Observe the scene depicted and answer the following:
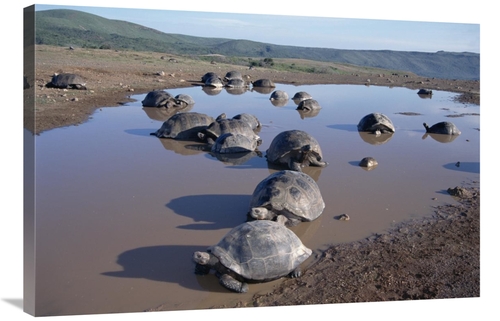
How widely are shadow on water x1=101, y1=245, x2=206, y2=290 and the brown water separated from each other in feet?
0.05

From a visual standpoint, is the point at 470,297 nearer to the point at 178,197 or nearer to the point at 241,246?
the point at 241,246

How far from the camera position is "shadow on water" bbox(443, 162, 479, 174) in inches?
494

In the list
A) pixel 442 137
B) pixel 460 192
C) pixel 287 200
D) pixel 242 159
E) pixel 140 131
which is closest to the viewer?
pixel 287 200

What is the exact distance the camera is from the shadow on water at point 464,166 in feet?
41.1

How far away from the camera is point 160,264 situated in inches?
273

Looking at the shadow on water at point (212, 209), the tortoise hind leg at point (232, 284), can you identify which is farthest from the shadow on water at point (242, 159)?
the tortoise hind leg at point (232, 284)

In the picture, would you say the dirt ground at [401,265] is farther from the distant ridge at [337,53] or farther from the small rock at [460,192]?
the distant ridge at [337,53]

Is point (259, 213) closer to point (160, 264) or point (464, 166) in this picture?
point (160, 264)

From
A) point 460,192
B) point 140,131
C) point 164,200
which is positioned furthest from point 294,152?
point 140,131

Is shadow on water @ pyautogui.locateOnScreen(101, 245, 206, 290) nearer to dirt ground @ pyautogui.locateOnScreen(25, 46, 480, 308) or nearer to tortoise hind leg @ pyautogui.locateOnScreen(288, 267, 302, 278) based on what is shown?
dirt ground @ pyautogui.locateOnScreen(25, 46, 480, 308)

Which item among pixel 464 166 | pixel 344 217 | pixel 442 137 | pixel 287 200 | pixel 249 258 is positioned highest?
pixel 442 137

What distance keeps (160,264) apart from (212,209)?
226 cm

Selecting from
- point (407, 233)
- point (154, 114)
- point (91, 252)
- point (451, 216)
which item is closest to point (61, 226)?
point (91, 252)

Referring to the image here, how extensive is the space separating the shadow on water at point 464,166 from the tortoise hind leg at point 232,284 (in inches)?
327
